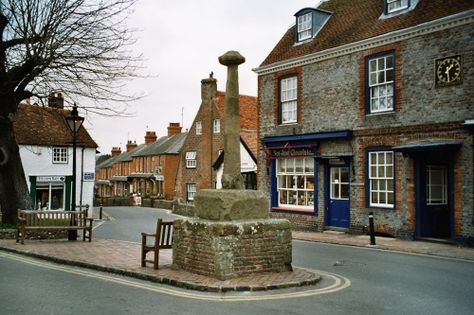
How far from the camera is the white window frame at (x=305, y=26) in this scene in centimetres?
2217

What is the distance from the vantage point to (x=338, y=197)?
19.7 metres

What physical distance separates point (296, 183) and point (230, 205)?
12.7m

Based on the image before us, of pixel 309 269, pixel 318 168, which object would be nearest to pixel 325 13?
pixel 318 168

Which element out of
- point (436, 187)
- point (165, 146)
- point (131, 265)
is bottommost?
point (131, 265)

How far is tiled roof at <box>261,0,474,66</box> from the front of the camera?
54.5ft

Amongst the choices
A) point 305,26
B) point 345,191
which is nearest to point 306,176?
point 345,191

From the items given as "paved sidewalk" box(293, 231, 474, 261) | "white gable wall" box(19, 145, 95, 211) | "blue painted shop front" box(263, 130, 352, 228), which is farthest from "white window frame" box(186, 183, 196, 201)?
"paved sidewalk" box(293, 231, 474, 261)

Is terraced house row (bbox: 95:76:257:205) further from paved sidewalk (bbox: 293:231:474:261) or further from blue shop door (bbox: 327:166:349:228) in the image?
paved sidewalk (bbox: 293:231:474:261)

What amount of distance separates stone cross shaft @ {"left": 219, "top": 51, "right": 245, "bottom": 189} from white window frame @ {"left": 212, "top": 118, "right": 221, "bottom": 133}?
2814 cm

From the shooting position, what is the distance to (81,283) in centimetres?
889

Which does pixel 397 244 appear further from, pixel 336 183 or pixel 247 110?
pixel 247 110

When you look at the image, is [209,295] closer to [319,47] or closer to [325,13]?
[319,47]

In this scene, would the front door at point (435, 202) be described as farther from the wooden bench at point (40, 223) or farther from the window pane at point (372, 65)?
the wooden bench at point (40, 223)

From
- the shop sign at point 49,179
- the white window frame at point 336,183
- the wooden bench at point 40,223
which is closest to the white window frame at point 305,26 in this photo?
the white window frame at point 336,183
